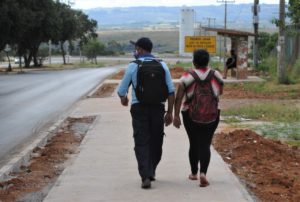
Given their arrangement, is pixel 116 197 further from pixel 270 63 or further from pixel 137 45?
pixel 270 63

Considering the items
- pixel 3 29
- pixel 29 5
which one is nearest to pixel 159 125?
pixel 3 29

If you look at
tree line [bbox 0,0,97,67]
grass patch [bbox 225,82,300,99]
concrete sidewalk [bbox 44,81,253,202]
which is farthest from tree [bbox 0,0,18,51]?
concrete sidewalk [bbox 44,81,253,202]

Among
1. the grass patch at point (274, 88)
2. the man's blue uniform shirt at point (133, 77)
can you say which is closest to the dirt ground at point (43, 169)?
the man's blue uniform shirt at point (133, 77)

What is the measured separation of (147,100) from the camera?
777 cm

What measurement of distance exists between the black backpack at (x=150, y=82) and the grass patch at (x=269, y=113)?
7680mm

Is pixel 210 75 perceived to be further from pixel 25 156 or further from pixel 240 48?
pixel 240 48

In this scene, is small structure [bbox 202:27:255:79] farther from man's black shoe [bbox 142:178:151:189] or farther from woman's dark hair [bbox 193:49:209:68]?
man's black shoe [bbox 142:178:151:189]

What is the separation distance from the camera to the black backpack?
25.3ft

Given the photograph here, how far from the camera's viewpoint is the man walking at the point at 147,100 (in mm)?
7730

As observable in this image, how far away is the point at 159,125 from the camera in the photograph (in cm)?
795

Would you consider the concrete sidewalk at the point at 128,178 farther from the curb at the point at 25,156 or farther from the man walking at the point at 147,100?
the curb at the point at 25,156

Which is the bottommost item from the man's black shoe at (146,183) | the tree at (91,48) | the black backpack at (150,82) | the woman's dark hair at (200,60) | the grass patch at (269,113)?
the tree at (91,48)

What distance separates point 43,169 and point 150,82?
9.33ft

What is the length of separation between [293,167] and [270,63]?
99.8ft
